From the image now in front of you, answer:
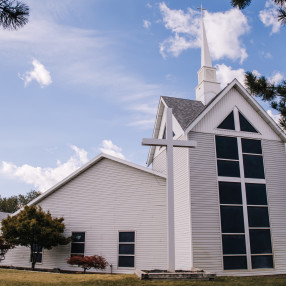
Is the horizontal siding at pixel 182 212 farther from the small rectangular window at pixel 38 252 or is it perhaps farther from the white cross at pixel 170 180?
the small rectangular window at pixel 38 252

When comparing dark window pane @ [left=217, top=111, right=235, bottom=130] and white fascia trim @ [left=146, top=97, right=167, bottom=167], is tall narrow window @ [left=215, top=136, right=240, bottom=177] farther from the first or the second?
white fascia trim @ [left=146, top=97, right=167, bottom=167]

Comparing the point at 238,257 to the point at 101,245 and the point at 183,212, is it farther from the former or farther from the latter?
the point at 101,245

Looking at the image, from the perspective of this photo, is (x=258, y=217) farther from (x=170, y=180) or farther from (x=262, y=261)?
(x=170, y=180)

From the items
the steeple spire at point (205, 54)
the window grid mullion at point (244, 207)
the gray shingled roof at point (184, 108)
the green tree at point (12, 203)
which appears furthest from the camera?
the green tree at point (12, 203)

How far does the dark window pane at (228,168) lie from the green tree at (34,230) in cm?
856

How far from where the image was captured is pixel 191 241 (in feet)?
45.1

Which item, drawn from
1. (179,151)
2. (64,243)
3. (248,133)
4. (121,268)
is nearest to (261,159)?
(248,133)

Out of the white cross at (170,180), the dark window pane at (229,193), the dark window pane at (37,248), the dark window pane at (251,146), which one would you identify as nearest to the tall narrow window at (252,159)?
the dark window pane at (251,146)

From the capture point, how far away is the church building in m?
14.4

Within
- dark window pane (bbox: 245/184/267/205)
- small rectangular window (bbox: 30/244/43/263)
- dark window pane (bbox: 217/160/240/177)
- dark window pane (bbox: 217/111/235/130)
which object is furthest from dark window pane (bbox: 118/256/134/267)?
dark window pane (bbox: 217/111/235/130)

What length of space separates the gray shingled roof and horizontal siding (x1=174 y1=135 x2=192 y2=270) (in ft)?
5.92

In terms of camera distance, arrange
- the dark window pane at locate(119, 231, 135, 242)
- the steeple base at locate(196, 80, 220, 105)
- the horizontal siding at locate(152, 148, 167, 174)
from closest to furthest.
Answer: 1. the dark window pane at locate(119, 231, 135, 242)
2. the horizontal siding at locate(152, 148, 167, 174)
3. the steeple base at locate(196, 80, 220, 105)

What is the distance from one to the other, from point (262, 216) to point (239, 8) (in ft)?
33.9

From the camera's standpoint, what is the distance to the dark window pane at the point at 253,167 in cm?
1581
